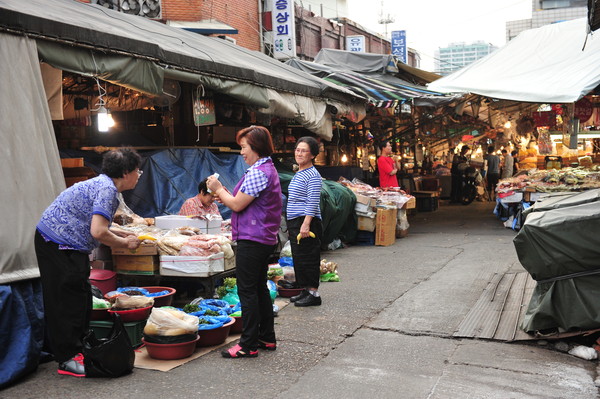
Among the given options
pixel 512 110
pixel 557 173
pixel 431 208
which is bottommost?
pixel 431 208

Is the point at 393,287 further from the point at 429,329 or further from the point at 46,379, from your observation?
the point at 46,379

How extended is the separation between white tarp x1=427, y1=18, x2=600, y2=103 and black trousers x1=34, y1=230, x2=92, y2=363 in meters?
9.39

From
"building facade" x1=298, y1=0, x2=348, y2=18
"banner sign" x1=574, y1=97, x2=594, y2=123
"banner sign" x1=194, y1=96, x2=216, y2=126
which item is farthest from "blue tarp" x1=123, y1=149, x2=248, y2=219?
"building facade" x1=298, y1=0, x2=348, y2=18

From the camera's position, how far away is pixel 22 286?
16.5 feet

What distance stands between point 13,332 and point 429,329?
4.02m

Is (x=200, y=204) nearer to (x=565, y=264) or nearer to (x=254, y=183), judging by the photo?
(x=254, y=183)

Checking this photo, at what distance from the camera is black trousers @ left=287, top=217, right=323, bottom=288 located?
7154mm

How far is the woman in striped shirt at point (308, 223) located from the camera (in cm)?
709

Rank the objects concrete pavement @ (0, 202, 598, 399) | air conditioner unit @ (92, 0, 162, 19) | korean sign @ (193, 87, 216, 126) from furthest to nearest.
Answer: air conditioner unit @ (92, 0, 162, 19) < korean sign @ (193, 87, 216, 126) < concrete pavement @ (0, 202, 598, 399)

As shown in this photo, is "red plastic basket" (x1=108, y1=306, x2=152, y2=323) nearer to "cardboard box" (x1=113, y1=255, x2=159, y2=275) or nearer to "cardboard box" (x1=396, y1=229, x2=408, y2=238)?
"cardboard box" (x1=113, y1=255, x2=159, y2=275)

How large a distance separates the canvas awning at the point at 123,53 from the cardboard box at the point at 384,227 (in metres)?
3.25

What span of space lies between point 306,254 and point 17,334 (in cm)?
341

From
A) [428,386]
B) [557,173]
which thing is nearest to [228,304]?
[428,386]

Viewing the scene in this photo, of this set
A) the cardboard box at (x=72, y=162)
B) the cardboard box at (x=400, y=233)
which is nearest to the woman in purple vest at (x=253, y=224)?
the cardboard box at (x=72, y=162)
